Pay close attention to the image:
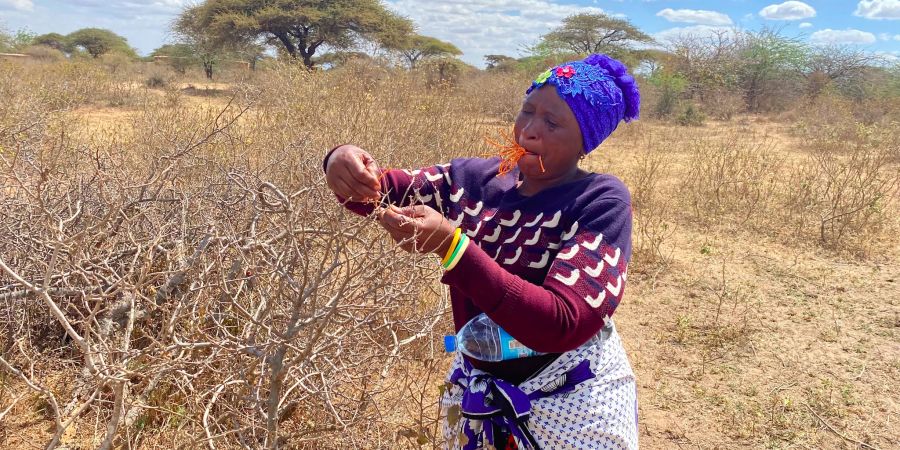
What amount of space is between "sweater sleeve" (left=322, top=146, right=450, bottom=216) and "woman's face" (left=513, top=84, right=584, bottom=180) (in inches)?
8.4

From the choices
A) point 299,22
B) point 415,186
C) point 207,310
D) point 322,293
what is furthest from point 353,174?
point 299,22

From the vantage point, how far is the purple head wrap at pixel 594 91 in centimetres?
114

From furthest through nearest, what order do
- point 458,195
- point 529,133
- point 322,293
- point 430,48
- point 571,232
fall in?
point 430,48 → point 322,293 → point 458,195 → point 529,133 → point 571,232

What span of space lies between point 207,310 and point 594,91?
1.45 metres

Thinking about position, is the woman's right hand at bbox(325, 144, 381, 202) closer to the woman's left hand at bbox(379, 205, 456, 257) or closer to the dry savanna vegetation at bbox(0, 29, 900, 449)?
the dry savanna vegetation at bbox(0, 29, 900, 449)

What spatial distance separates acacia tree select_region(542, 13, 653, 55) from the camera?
71.4ft

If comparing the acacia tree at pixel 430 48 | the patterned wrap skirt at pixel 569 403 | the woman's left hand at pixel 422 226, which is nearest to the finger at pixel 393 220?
the woman's left hand at pixel 422 226

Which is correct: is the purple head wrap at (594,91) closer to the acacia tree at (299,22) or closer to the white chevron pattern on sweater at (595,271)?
the white chevron pattern on sweater at (595,271)

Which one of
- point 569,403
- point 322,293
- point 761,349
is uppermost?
point 569,403

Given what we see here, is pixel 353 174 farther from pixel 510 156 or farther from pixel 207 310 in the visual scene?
pixel 207 310

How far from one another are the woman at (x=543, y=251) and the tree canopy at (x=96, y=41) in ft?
94.6

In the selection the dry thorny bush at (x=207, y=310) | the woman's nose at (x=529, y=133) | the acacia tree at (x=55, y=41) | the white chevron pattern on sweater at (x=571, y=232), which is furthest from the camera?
the acacia tree at (x=55, y=41)

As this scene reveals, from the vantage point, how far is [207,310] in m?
1.98

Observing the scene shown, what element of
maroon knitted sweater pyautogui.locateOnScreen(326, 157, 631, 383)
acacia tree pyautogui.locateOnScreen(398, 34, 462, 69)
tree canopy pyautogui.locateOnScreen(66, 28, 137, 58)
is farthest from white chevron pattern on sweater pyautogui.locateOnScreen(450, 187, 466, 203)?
tree canopy pyautogui.locateOnScreen(66, 28, 137, 58)
